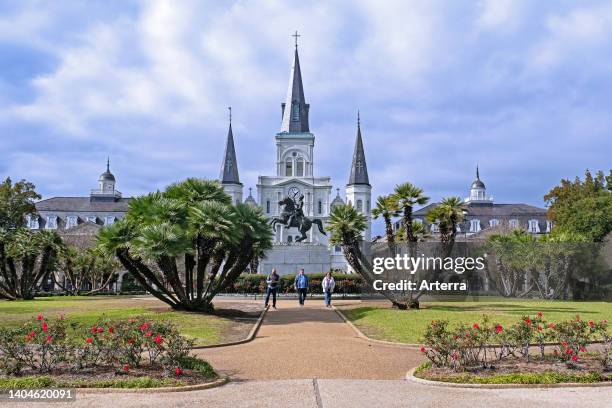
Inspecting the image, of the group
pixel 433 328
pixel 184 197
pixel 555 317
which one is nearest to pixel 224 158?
pixel 184 197

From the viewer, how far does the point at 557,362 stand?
432 inches

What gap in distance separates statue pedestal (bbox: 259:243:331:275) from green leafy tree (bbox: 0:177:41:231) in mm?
23755

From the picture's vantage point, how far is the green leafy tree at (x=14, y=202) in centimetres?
4966

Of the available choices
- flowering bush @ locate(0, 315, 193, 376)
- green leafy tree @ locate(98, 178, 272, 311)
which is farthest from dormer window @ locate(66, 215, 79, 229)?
flowering bush @ locate(0, 315, 193, 376)

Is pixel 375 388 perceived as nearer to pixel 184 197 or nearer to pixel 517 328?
pixel 517 328

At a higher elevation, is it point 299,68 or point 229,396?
point 299,68

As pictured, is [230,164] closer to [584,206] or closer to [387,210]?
[584,206]

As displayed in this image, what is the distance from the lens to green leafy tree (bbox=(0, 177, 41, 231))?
4966 centimetres

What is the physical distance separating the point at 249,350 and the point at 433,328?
4884 millimetres

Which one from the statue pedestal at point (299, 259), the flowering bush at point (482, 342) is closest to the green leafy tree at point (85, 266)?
the statue pedestal at point (299, 259)

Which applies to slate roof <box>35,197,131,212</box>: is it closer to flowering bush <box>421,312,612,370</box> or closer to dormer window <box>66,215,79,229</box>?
dormer window <box>66,215,79,229</box>

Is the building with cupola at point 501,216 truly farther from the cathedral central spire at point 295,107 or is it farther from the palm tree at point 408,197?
the palm tree at point 408,197

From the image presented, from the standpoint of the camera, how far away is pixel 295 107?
336 feet

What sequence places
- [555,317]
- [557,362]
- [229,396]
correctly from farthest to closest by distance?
1. [555,317]
2. [557,362]
3. [229,396]
